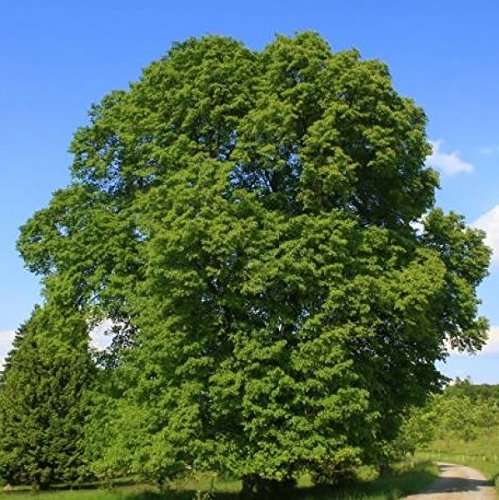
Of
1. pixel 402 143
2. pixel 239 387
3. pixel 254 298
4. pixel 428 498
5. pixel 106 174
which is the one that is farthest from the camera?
pixel 106 174

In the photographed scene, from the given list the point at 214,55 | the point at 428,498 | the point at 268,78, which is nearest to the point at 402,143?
the point at 268,78

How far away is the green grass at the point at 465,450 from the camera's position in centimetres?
6272

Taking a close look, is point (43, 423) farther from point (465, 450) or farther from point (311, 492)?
point (465, 450)

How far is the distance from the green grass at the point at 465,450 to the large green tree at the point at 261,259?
122ft

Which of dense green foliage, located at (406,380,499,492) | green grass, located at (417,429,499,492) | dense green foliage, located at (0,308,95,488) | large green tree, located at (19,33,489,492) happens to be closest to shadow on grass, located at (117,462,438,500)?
large green tree, located at (19,33,489,492)

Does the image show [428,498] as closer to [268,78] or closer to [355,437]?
[355,437]

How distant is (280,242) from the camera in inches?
910

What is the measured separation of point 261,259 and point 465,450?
188 ft

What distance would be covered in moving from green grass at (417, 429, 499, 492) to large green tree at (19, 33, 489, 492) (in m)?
37.1

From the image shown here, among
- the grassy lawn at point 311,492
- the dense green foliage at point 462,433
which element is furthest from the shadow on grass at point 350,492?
the dense green foliage at point 462,433

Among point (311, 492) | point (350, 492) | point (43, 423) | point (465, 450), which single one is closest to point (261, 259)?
point (350, 492)

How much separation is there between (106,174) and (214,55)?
20.7ft

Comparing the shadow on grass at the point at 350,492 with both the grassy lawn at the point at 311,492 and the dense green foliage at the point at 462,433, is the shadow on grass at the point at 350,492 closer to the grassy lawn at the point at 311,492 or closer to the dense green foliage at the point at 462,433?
the grassy lawn at the point at 311,492

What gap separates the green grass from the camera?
206 ft
